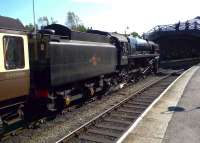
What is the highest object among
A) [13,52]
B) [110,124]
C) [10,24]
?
[10,24]

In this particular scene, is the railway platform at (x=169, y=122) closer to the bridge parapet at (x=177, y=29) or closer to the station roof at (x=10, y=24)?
the station roof at (x=10, y=24)

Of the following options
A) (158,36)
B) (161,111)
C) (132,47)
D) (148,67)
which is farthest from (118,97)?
(158,36)

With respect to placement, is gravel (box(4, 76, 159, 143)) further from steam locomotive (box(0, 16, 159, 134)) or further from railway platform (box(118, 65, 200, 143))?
railway platform (box(118, 65, 200, 143))

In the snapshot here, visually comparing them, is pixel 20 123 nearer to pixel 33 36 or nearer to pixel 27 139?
pixel 27 139

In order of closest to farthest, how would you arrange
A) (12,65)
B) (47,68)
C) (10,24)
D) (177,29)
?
1. (12,65)
2. (10,24)
3. (47,68)
4. (177,29)

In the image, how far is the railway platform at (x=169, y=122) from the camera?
8547 millimetres

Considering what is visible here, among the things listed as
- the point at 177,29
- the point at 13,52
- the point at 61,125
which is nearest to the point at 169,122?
the point at 61,125

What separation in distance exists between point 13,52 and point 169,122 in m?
5.25

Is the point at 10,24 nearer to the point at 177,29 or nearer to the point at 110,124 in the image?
the point at 110,124

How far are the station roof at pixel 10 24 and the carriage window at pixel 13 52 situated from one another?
0.28 meters

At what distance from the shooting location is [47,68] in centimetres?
970

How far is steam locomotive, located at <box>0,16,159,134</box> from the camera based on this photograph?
326 inches

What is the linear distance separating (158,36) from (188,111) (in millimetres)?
33268

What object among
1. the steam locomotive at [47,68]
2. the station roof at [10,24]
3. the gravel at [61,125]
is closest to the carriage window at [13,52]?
the steam locomotive at [47,68]
